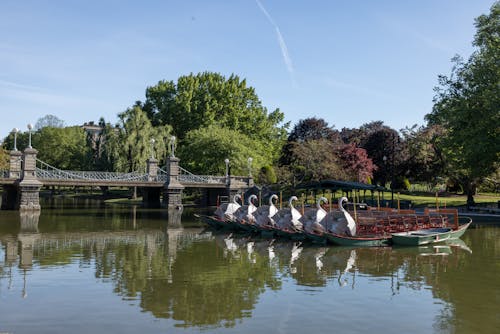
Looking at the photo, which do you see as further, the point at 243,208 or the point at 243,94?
the point at 243,94

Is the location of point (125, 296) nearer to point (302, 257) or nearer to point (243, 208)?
point (302, 257)

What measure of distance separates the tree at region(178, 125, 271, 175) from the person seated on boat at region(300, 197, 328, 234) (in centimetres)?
3455

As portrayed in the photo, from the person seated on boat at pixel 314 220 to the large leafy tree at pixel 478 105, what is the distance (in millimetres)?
16418

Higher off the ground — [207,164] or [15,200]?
[207,164]

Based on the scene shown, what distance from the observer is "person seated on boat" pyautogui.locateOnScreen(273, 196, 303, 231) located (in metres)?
29.0

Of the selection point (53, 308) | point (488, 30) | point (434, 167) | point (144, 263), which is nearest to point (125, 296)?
point (53, 308)

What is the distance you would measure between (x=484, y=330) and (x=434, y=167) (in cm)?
5528

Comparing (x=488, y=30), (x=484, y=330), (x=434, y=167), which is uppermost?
(x=488, y=30)

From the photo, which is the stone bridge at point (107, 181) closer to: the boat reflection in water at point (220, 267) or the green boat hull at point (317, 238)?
the boat reflection in water at point (220, 267)

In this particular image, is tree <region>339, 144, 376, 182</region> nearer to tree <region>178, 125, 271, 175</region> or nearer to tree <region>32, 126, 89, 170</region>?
tree <region>178, 125, 271, 175</region>

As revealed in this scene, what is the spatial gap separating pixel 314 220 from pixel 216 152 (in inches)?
1450

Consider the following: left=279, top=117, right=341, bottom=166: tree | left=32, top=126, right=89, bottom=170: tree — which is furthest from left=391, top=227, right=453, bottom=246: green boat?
left=32, top=126, right=89, bottom=170: tree

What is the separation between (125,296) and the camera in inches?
562

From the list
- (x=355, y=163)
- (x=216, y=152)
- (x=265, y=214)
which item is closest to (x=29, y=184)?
(x=216, y=152)
